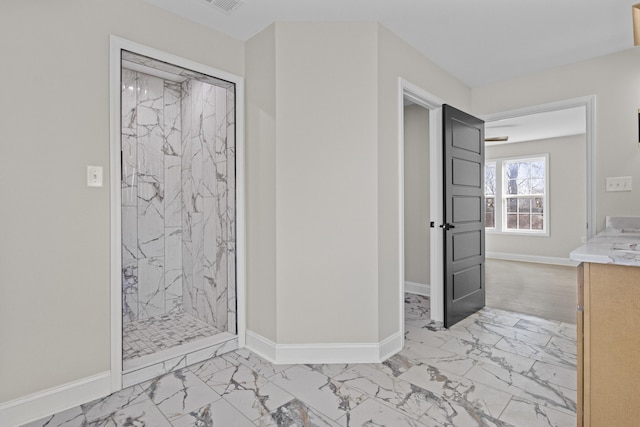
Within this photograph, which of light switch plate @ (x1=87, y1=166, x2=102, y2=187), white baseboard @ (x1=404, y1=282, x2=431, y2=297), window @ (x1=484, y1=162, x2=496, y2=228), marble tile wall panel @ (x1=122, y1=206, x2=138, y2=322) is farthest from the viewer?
window @ (x1=484, y1=162, x2=496, y2=228)

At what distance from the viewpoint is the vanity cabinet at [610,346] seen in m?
1.33

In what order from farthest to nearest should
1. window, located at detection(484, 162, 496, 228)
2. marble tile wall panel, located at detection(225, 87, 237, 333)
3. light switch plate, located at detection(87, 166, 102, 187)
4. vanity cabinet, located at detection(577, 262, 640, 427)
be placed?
1. window, located at detection(484, 162, 496, 228)
2. marble tile wall panel, located at detection(225, 87, 237, 333)
3. light switch plate, located at detection(87, 166, 102, 187)
4. vanity cabinet, located at detection(577, 262, 640, 427)

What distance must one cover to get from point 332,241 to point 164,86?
2.61 metres

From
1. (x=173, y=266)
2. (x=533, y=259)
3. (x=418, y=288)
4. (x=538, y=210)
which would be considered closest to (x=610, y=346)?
(x=418, y=288)

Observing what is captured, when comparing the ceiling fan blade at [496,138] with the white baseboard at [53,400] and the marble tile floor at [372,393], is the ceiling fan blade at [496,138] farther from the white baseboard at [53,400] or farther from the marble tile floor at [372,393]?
the white baseboard at [53,400]

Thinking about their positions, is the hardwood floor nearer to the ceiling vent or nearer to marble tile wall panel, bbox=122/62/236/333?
marble tile wall panel, bbox=122/62/236/333

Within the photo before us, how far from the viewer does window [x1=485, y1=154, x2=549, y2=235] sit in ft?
22.6

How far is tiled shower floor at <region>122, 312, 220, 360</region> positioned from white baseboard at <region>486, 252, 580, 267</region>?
645 centimetres

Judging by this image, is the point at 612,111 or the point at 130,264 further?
the point at 130,264

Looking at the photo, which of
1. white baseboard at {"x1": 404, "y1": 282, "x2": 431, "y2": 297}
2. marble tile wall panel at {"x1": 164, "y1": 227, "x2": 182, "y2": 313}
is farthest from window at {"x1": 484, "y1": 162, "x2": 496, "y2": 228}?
marble tile wall panel at {"x1": 164, "y1": 227, "x2": 182, "y2": 313}

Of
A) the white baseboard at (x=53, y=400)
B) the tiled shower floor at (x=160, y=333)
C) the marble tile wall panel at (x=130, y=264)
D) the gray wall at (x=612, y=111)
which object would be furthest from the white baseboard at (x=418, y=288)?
the white baseboard at (x=53, y=400)

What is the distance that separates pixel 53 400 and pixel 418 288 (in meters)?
3.76

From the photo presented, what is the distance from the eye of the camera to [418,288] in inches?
174

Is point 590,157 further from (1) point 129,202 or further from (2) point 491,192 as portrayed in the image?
(2) point 491,192
